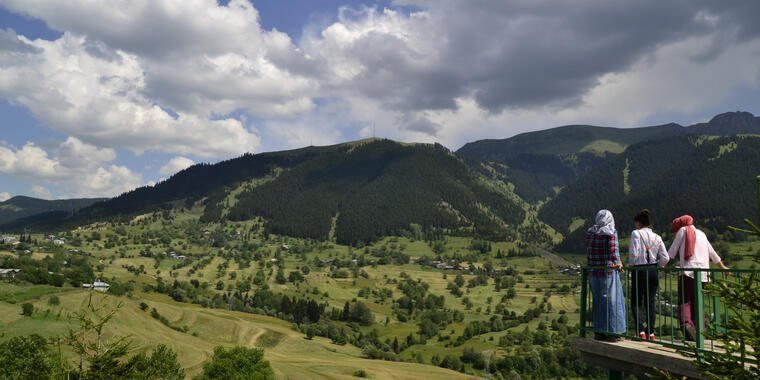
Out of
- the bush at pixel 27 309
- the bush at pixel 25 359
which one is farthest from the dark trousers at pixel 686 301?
the bush at pixel 27 309

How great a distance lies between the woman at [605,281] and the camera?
947 centimetres

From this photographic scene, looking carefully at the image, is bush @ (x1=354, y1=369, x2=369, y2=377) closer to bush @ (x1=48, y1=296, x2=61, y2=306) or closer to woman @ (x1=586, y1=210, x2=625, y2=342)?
bush @ (x1=48, y1=296, x2=61, y2=306)

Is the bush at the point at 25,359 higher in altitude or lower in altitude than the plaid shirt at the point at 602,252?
lower

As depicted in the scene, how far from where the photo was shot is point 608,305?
948 centimetres

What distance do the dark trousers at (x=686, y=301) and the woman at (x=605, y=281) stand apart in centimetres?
108

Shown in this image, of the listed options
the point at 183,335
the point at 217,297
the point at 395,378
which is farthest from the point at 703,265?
the point at 217,297

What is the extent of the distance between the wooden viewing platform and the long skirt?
34 cm

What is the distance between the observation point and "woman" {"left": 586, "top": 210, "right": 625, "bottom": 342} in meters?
9.47

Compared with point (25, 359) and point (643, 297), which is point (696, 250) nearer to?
point (643, 297)

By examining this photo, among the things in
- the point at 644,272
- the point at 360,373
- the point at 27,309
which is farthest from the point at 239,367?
the point at 27,309

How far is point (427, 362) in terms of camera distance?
155375 millimetres

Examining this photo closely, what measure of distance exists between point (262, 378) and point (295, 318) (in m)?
115

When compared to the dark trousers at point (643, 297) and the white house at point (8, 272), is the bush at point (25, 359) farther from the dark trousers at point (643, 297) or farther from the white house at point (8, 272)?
the white house at point (8, 272)

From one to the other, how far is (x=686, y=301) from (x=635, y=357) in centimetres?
219
